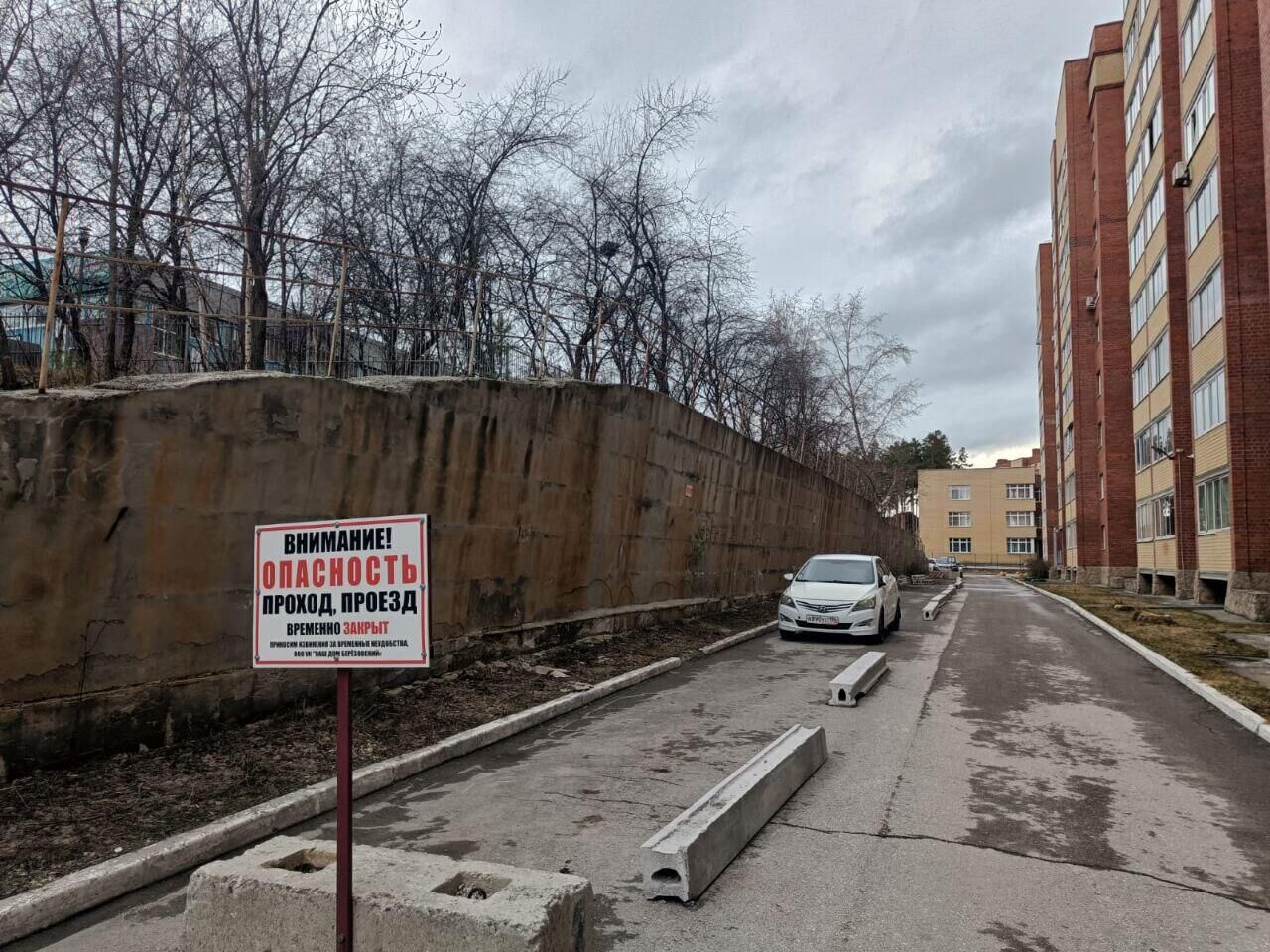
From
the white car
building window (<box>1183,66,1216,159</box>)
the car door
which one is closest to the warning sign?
the white car

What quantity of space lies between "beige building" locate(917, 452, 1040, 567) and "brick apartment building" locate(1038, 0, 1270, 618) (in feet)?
148

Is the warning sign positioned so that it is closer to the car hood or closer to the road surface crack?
the road surface crack

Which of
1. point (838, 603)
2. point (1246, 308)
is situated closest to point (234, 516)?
point (838, 603)

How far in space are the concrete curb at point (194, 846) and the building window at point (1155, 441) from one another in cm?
3042

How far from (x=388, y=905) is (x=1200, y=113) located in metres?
33.3

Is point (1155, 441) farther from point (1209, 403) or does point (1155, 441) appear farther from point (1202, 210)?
point (1202, 210)

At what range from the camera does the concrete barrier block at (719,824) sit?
15.1 ft

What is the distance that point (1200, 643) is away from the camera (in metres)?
16.3

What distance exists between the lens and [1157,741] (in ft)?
28.5

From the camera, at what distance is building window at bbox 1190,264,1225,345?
25.6m

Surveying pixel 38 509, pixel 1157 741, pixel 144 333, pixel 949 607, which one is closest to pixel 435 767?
pixel 38 509

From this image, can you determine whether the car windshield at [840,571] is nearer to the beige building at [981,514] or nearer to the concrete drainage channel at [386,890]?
the concrete drainage channel at [386,890]

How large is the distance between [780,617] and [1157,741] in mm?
8853

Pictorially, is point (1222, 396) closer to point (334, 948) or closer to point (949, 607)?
point (949, 607)
